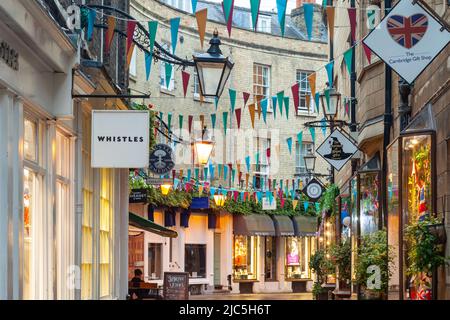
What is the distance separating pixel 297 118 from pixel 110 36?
3475cm

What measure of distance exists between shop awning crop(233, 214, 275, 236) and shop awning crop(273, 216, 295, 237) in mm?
661

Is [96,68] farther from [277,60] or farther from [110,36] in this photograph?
[277,60]

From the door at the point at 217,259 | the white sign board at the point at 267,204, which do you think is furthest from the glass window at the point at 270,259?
the white sign board at the point at 267,204

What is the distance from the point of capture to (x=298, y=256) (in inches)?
1938

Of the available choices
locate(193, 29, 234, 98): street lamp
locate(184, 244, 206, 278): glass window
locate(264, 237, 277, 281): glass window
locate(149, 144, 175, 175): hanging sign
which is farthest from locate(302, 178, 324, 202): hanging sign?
locate(193, 29, 234, 98): street lamp

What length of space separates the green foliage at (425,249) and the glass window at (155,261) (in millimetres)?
27803

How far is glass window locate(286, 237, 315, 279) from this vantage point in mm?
48562

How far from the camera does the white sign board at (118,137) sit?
11.6 meters

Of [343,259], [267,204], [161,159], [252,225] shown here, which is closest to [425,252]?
[343,259]

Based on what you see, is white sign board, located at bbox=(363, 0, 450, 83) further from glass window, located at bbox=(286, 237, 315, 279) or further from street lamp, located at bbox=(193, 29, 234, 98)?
glass window, located at bbox=(286, 237, 315, 279)

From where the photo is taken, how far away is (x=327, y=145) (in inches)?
911

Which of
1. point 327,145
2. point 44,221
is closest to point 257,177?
point 327,145

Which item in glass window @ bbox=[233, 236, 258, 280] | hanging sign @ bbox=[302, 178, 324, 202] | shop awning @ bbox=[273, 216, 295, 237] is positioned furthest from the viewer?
shop awning @ bbox=[273, 216, 295, 237]
